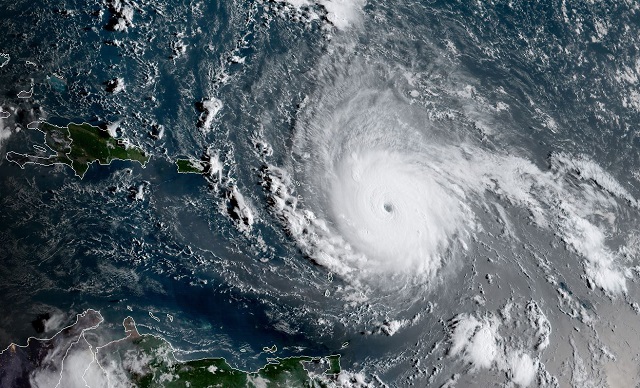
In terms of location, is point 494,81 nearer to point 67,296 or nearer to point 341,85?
point 341,85

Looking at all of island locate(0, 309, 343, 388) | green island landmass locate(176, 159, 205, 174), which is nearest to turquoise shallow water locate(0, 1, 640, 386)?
green island landmass locate(176, 159, 205, 174)

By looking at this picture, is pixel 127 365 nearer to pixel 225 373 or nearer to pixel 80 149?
pixel 225 373

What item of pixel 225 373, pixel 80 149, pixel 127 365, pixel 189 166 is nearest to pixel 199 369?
pixel 225 373

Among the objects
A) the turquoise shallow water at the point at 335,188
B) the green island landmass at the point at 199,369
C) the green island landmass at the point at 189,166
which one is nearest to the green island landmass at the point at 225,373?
the green island landmass at the point at 199,369

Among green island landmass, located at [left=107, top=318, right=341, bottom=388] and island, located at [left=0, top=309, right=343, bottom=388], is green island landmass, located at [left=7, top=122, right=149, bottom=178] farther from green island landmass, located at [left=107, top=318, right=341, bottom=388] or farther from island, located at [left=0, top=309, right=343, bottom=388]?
green island landmass, located at [left=107, top=318, right=341, bottom=388]

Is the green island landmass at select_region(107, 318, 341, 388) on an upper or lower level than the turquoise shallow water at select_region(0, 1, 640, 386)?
lower

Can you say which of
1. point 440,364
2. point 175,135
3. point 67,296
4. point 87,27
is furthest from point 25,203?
point 440,364

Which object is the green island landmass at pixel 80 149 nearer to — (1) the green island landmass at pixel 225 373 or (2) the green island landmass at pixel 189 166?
(2) the green island landmass at pixel 189 166
